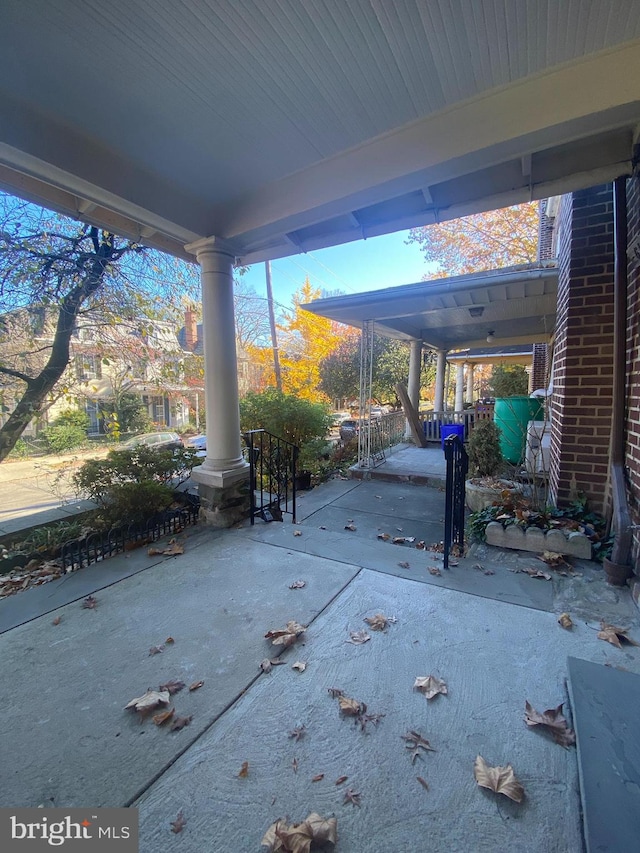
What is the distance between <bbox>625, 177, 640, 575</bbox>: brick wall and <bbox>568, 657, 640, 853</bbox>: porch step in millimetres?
1004

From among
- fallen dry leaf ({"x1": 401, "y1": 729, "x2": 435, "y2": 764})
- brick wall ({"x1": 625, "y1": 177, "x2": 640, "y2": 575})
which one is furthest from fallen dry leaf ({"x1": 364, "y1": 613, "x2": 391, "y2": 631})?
brick wall ({"x1": 625, "y1": 177, "x2": 640, "y2": 575})

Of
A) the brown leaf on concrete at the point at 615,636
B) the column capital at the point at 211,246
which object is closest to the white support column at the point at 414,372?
the column capital at the point at 211,246

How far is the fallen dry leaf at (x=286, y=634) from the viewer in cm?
200

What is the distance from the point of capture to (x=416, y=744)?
1414 mm

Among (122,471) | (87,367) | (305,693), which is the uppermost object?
(87,367)

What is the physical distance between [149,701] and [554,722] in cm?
173

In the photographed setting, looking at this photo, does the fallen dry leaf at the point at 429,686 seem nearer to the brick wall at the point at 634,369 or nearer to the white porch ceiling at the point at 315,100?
the brick wall at the point at 634,369

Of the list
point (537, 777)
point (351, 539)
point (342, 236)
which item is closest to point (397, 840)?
point (537, 777)

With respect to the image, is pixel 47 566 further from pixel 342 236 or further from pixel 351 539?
pixel 342 236

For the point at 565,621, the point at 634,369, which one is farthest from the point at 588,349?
the point at 565,621

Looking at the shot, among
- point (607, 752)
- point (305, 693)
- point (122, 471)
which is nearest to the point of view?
point (607, 752)

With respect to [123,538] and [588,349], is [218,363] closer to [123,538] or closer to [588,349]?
[123,538]

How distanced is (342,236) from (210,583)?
11.0 feet

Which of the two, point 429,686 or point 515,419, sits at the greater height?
point 515,419
